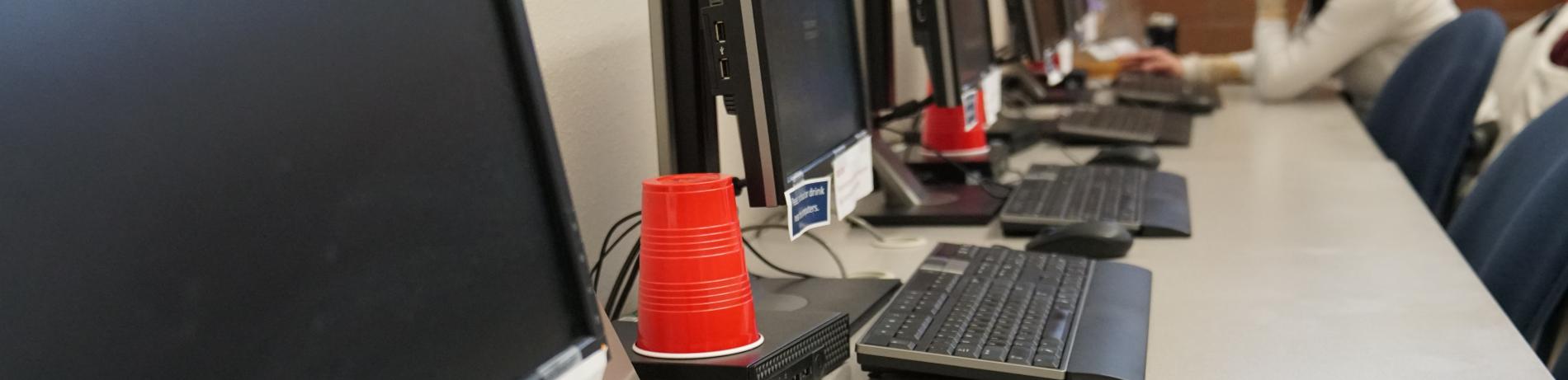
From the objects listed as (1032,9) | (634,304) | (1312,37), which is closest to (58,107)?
(634,304)

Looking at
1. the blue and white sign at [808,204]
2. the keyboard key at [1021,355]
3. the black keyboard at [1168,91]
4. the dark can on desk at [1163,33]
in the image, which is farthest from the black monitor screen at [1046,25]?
the dark can on desk at [1163,33]

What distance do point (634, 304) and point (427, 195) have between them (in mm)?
592

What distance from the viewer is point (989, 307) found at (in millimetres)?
1057

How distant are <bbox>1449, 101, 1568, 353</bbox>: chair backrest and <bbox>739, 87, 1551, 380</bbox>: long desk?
6cm

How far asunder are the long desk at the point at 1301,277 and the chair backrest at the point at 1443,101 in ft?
0.68

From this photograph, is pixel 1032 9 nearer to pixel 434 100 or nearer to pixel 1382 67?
pixel 1382 67

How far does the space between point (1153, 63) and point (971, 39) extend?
1.65 meters

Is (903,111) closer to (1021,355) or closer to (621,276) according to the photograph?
(621,276)

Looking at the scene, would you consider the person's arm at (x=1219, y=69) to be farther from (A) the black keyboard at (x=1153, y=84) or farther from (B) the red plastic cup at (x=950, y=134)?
(B) the red plastic cup at (x=950, y=134)

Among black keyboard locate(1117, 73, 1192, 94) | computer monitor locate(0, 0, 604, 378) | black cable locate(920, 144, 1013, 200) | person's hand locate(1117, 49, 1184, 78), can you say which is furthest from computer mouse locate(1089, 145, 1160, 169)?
computer monitor locate(0, 0, 604, 378)

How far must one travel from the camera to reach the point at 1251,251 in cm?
140

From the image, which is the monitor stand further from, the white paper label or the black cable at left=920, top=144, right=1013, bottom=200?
the white paper label

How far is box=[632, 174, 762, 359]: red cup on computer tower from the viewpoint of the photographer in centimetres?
83

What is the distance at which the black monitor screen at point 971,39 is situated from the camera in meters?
1.55
